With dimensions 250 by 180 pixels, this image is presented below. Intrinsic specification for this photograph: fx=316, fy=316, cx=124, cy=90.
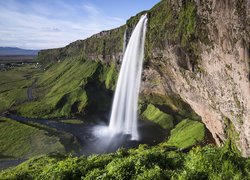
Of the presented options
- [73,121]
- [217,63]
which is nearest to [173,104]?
[73,121]

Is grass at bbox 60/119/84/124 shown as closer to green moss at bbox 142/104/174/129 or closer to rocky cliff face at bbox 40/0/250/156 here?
green moss at bbox 142/104/174/129

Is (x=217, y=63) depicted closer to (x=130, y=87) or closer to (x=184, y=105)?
(x=184, y=105)

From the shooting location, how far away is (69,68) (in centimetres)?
17600

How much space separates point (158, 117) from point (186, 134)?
19.8m

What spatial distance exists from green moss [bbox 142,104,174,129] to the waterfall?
5794 millimetres

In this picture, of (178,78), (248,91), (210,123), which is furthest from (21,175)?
(178,78)

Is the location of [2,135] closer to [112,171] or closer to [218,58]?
[218,58]

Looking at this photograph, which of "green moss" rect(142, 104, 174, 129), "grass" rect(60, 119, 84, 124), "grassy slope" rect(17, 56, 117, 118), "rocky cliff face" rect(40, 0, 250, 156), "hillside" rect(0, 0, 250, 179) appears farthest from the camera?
"grassy slope" rect(17, 56, 117, 118)

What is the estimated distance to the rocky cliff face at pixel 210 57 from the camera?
133 ft

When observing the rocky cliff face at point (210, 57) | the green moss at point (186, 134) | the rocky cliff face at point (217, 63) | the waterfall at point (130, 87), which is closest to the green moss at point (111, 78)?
the waterfall at point (130, 87)

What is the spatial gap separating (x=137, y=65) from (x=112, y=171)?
2522 inches

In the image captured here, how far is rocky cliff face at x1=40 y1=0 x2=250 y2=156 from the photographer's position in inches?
1596

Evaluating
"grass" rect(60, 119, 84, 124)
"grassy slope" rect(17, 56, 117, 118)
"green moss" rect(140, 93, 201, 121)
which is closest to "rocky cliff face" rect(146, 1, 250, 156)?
"green moss" rect(140, 93, 201, 121)

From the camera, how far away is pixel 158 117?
294 feet
